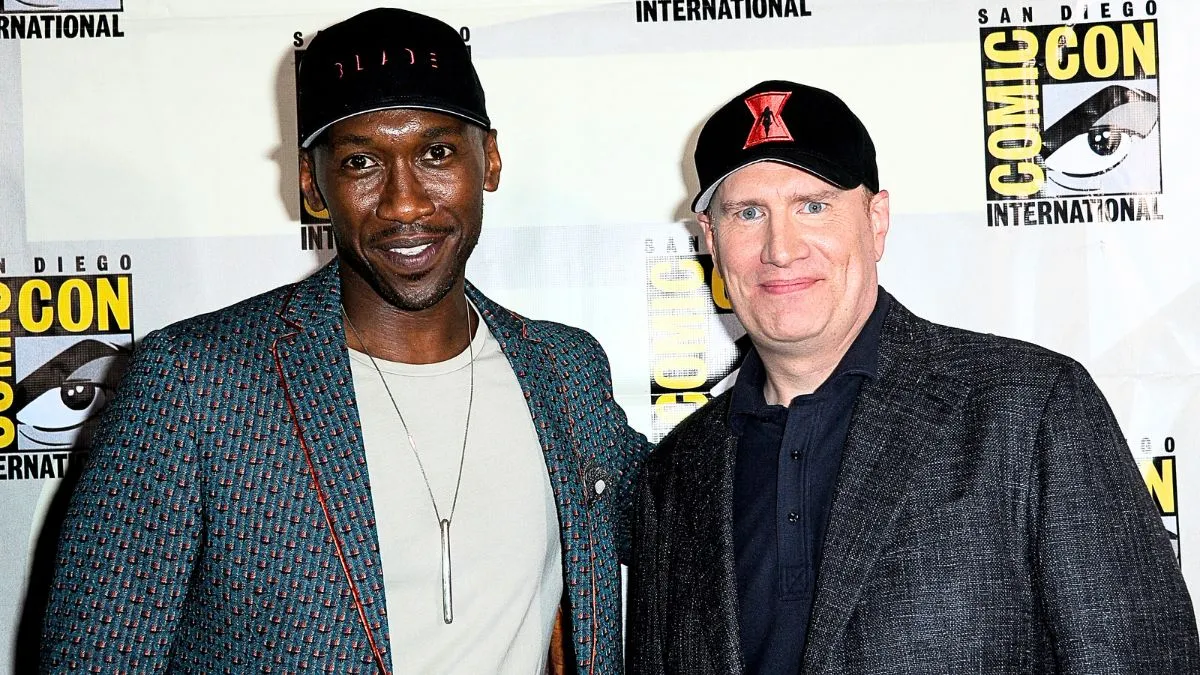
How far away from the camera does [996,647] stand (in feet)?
4.94

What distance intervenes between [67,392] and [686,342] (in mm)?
1391

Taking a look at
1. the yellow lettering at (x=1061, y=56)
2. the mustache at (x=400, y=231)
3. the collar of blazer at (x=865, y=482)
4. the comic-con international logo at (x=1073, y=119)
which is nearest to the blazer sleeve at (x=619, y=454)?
the collar of blazer at (x=865, y=482)

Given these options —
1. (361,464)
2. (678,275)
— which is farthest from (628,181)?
(361,464)

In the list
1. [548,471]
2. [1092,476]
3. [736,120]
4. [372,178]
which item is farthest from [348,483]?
[1092,476]

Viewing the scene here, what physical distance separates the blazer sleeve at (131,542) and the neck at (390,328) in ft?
1.02

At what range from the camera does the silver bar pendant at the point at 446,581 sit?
66.1 inches

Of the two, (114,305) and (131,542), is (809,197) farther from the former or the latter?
(114,305)

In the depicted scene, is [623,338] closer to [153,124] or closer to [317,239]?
[317,239]

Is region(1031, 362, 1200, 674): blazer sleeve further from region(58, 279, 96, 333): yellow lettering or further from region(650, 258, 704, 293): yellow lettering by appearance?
region(58, 279, 96, 333): yellow lettering

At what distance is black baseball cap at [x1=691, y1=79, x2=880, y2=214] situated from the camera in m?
1.69

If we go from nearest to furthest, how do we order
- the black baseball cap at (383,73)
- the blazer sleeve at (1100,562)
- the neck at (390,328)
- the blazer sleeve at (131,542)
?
the blazer sleeve at (1100,562), the blazer sleeve at (131,542), the black baseball cap at (383,73), the neck at (390,328)

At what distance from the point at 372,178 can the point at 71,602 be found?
76cm

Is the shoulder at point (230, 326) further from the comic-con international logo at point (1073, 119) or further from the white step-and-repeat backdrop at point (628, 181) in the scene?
the comic-con international logo at point (1073, 119)

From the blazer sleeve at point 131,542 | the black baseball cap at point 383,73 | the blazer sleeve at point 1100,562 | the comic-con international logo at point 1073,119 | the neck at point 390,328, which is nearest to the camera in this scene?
the blazer sleeve at point 1100,562
